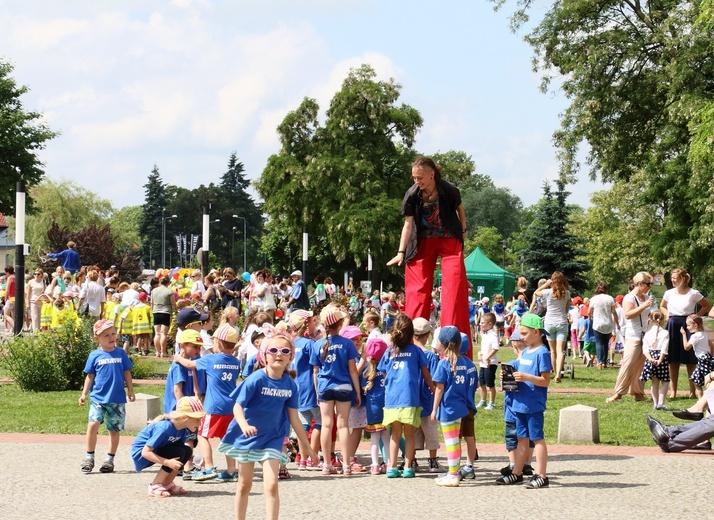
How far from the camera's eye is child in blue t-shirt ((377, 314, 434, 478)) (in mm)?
9289

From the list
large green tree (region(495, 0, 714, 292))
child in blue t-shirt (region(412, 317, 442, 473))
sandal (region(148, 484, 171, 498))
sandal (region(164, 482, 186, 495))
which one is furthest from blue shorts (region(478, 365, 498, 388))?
large green tree (region(495, 0, 714, 292))

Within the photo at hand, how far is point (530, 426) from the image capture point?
8.80m

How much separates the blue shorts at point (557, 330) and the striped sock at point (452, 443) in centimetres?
929

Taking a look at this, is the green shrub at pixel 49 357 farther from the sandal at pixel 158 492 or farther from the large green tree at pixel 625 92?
the large green tree at pixel 625 92

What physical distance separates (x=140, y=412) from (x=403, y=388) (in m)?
4.35

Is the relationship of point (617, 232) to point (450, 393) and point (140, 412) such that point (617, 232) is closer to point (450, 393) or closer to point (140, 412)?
point (140, 412)

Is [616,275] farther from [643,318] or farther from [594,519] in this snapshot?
[594,519]

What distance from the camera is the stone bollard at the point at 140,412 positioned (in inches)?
485

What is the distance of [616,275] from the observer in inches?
3521

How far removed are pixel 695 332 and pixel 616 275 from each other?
7741cm

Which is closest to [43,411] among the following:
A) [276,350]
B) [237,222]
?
[276,350]

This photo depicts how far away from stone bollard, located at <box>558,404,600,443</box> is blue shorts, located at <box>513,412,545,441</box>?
104 inches

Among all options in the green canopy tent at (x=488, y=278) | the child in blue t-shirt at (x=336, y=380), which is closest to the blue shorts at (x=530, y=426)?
the child in blue t-shirt at (x=336, y=380)

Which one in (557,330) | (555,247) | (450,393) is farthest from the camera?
(555,247)
